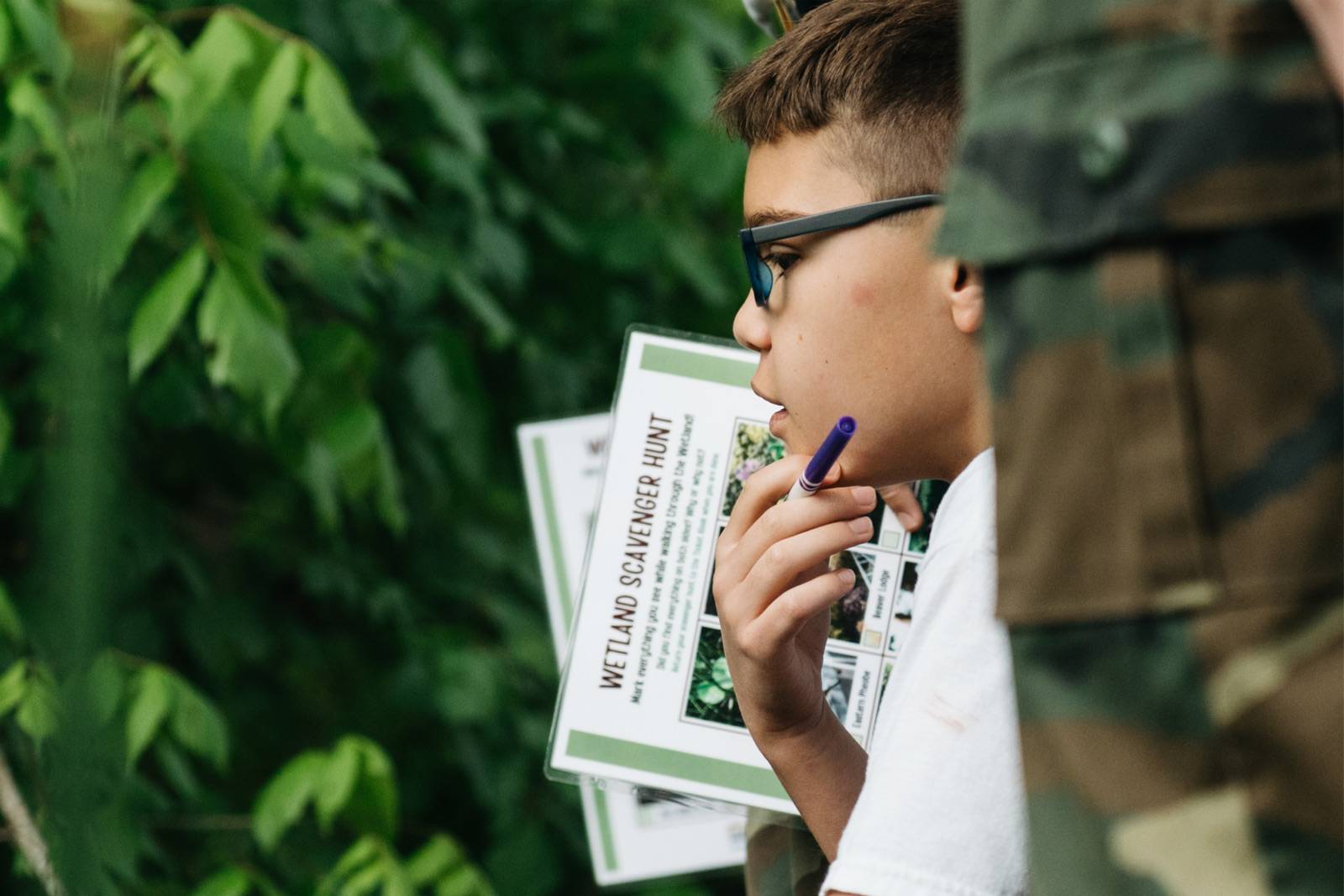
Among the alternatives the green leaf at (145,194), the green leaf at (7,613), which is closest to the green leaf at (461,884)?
the green leaf at (7,613)

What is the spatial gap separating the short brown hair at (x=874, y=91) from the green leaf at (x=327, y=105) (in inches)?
28.7

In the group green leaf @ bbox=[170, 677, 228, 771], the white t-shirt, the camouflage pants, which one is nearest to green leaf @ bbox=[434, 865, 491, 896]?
green leaf @ bbox=[170, 677, 228, 771]

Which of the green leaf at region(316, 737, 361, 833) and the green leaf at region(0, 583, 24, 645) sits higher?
the green leaf at region(0, 583, 24, 645)

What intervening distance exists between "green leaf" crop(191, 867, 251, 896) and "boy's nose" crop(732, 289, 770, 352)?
1.17 meters

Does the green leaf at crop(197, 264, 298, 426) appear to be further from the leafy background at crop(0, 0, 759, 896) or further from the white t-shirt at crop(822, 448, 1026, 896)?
the white t-shirt at crop(822, 448, 1026, 896)

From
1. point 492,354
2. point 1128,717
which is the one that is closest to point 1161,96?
point 1128,717

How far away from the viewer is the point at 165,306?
5.36ft

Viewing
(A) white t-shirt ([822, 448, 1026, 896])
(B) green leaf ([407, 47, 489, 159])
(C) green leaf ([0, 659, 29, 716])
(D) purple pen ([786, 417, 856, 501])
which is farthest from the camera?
Result: (B) green leaf ([407, 47, 489, 159])

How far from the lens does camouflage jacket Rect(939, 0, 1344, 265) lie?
530 mm

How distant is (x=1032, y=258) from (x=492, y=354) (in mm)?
2285

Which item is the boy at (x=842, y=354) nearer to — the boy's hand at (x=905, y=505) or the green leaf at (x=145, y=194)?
the boy's hand at (x=905, y=505)

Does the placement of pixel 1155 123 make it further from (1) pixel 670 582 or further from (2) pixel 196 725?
(2) pixel 196 725

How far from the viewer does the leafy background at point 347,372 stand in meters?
1.64

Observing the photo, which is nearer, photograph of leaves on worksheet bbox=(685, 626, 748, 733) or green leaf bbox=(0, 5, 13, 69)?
photograph of leaves on worksheet bbox=(685, 626, 748, 733)
